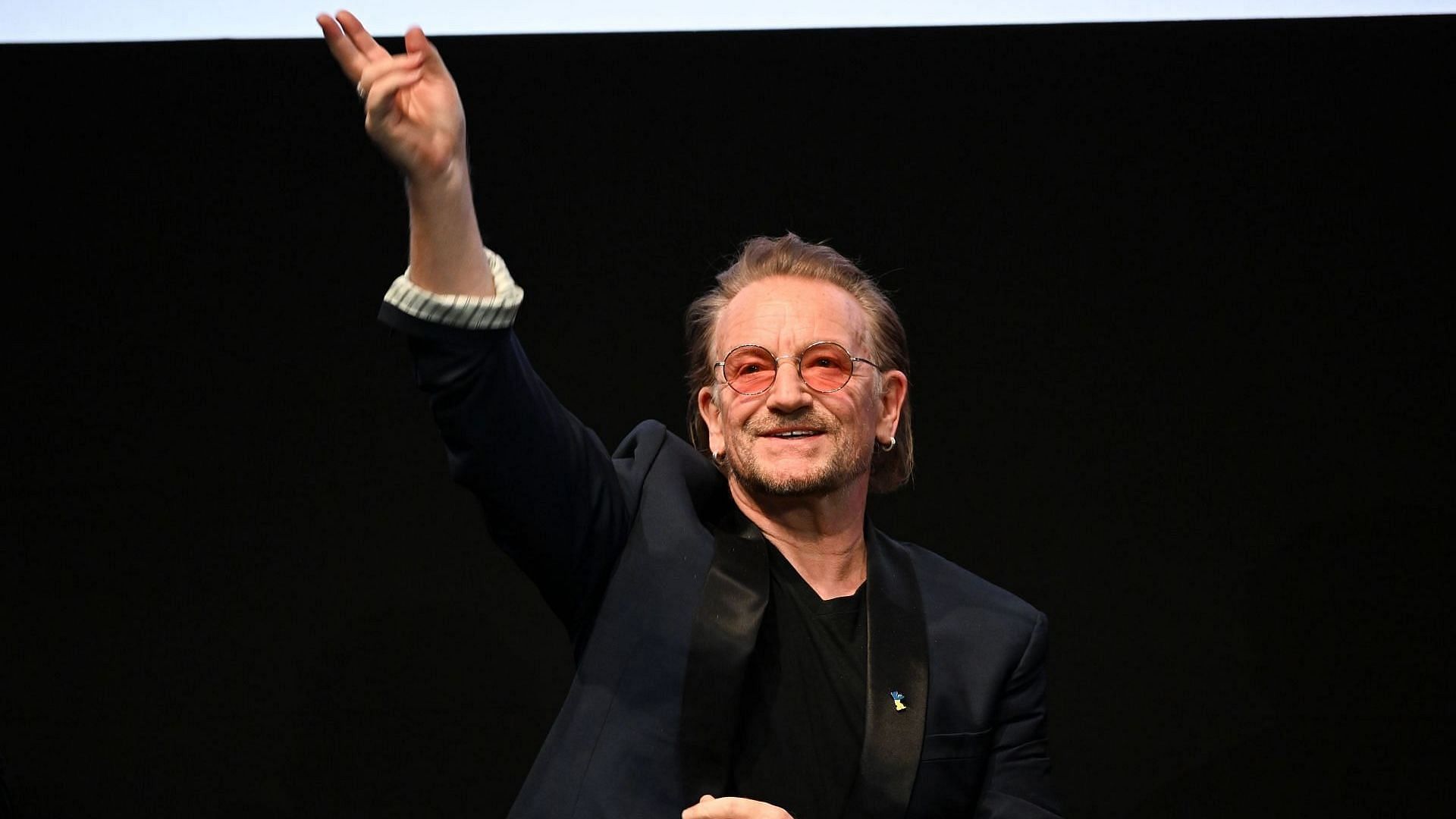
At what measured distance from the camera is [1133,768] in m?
2.35

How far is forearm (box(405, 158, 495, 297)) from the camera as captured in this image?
1.18 meters

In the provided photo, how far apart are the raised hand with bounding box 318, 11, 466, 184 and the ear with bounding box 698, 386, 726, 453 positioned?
1.98 feet

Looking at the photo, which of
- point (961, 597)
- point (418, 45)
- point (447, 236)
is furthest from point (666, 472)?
point (418, 45)

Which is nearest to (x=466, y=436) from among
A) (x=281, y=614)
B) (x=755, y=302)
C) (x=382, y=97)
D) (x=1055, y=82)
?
(x=382, y=97)

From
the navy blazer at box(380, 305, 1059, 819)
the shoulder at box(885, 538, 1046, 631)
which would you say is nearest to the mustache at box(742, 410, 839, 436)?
the navy blazer at box(380, 305, 1059, 819)

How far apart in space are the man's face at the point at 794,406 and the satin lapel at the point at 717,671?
13 centimetres

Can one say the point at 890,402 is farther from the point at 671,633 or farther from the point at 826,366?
the point at 671,633

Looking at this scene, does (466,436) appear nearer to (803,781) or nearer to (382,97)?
(382,97)

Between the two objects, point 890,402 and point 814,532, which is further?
point 890,402

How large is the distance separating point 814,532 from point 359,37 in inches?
31.4

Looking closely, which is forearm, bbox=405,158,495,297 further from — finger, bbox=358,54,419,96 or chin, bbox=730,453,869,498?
chin, bbox=730,453,869,498

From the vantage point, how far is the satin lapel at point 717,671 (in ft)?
4.77

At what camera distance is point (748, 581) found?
1.53 meters

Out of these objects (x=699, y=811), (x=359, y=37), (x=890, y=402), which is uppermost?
(x=890, y=402)
